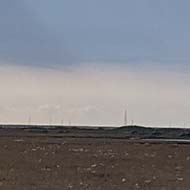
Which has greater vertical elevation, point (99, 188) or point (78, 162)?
point (78, 162)

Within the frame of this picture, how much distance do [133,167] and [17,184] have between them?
9.75 meters

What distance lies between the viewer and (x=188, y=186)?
28.0 meters

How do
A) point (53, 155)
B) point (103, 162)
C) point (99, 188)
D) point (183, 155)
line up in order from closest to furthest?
point (99, 188)
point (103, 162)
point (53, 155)
point (183, 155)

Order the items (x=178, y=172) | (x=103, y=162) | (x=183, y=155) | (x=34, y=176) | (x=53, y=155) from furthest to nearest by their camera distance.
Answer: (x=183, y=155) → (x=53, y=155) → (x=103, y=162) → (x=178, y=172) → (x=34, y=176)

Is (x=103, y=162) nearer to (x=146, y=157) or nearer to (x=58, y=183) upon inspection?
(x=146, y=157)

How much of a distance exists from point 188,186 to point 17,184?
7516mm

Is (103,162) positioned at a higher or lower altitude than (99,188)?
higher

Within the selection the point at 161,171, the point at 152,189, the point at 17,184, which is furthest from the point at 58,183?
the point at 161,171

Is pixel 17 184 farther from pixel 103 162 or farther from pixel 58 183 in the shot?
pixel 103 162

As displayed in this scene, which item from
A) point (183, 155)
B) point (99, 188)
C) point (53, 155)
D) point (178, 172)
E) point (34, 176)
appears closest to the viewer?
point (99, 188)

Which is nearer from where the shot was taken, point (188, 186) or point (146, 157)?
point (188, 186)

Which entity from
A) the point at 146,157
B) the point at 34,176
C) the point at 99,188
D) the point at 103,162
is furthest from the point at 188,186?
the point at 146,157

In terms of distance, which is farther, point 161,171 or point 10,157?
point 10,157

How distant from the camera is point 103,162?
3712 centimetres
